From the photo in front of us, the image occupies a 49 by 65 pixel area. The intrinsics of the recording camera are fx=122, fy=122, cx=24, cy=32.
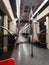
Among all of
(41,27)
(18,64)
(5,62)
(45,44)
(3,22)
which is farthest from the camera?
(41,27)

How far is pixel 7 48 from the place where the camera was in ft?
19.2

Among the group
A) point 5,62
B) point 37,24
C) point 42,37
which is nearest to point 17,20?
point 37,24

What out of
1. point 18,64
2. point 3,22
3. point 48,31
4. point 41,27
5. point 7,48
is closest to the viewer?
point 18,64

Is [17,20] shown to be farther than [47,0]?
Yes

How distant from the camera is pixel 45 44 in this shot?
7.44 metres

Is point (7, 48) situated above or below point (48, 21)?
below

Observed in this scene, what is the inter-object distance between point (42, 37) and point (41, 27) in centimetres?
180

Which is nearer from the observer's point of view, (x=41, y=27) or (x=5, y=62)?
(x=5, y=62)

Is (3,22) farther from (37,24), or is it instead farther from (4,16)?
(37,24)

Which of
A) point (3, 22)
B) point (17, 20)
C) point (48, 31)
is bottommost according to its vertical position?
point (48, 31)

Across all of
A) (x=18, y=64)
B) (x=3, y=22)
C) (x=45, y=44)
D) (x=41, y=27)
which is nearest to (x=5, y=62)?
(x=18, y=64)

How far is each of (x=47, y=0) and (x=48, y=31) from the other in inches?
68.7

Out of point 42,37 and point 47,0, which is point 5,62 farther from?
point 42,37

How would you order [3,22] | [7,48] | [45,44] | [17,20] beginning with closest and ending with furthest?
[7,48] → [3,22] → [45,44] → [17,20]
